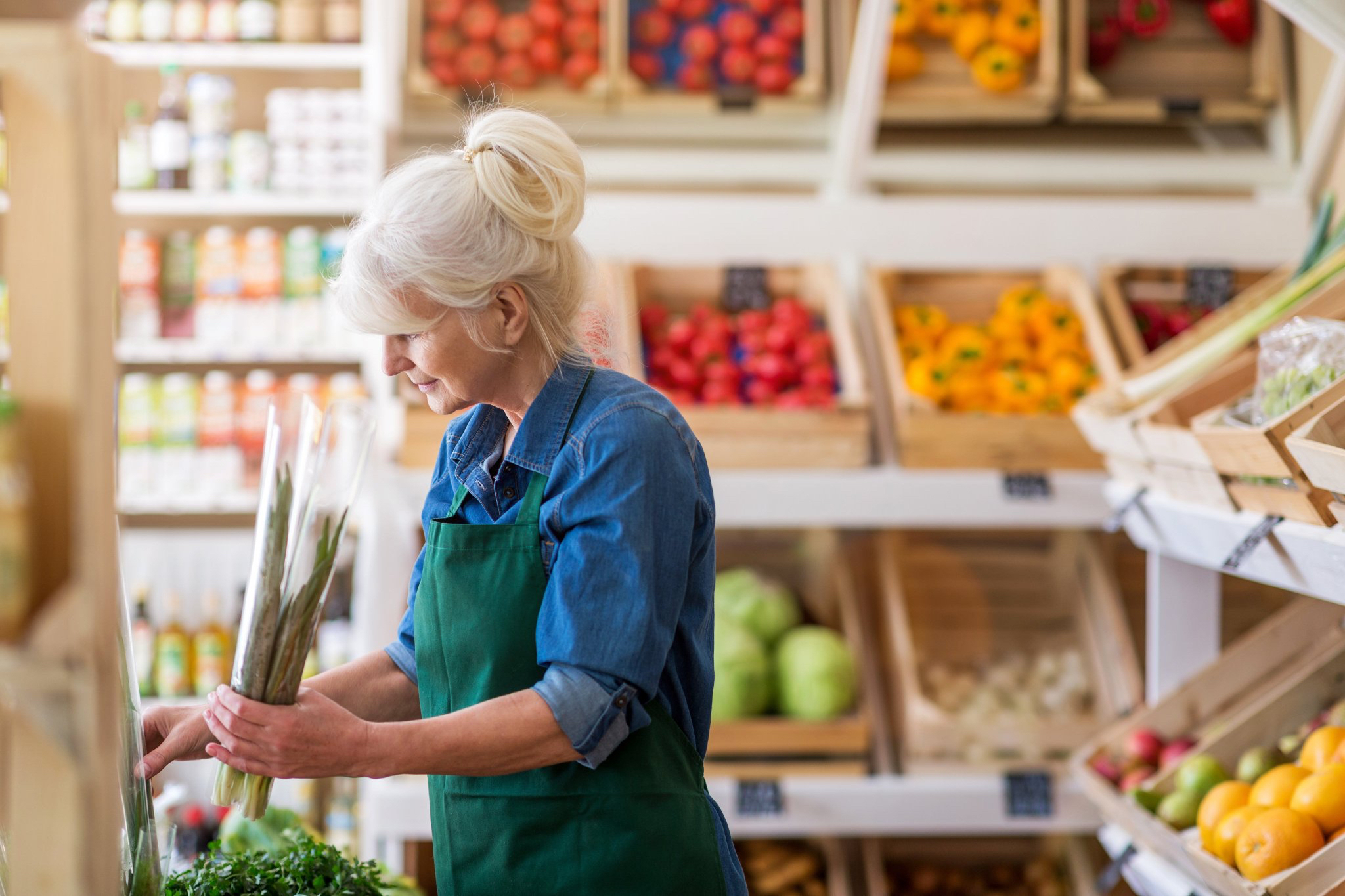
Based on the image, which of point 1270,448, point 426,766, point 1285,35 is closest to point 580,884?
point 426,766

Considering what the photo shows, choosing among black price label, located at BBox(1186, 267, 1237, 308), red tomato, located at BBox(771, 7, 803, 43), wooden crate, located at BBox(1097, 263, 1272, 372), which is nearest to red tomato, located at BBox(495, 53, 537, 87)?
red tomato, located at BBox(771, 7, 803, 43)

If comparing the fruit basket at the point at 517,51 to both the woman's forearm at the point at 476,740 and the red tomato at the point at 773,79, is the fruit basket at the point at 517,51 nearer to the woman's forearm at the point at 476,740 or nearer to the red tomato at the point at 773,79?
the red tomato at the point at 773,79

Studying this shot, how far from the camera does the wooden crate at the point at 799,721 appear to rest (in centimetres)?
273

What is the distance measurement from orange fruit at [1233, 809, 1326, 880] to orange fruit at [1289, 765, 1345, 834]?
0.01 m

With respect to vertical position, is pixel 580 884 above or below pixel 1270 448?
below

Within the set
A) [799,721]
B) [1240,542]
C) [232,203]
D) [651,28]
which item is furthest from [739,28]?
[1240,542]

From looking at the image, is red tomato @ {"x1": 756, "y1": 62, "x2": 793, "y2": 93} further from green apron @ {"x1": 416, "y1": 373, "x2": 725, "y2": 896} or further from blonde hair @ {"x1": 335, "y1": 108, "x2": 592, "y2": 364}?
green apron @ {"x1": 416, "y1": 373, "x2": 725, "y2": 896}

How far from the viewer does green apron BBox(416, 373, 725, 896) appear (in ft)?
4.37

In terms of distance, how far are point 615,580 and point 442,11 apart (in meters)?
2.63

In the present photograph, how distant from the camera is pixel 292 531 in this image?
122cm

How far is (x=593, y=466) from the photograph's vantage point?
4.25 feet

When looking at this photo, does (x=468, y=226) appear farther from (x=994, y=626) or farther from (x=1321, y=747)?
(x=994, y=626)

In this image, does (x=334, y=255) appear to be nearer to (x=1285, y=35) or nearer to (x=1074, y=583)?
(x=1074, y=583)

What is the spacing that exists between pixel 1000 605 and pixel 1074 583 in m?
0.19
